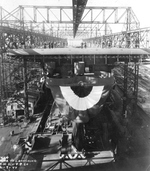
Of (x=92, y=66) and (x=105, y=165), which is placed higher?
(x=92, y=66)

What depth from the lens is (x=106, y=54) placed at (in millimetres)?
17859

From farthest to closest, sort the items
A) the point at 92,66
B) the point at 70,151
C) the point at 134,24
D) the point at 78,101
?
the point at 134,24, the point at 92,66, the point at 78,101, the point at 70,151

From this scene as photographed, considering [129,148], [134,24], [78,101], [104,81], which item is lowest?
[129,148]

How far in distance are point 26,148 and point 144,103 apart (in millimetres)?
22048

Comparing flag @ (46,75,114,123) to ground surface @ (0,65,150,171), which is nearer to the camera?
ground surface @ (0,65,150,171)

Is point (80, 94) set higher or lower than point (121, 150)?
higher

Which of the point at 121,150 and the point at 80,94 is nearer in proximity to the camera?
the point at 121,150

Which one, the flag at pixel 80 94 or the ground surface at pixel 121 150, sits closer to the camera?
the ground surface at pixel 121 150

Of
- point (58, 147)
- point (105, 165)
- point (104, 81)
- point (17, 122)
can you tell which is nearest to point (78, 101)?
point (104, 81)

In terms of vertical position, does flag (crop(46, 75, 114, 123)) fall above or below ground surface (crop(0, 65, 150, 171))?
above

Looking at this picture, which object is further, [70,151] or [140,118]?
[140,118]

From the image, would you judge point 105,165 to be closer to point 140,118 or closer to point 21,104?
point 140,118

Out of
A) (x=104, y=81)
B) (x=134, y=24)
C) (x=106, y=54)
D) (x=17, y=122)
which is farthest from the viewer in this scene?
(x=134, y=24)

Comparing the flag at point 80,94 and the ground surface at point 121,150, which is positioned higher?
the flag at point 80,94
